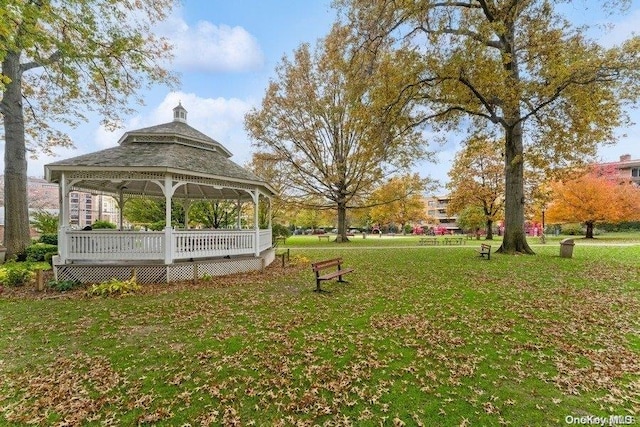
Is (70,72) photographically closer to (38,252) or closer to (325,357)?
(38,252)

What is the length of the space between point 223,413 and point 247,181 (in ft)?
33.9

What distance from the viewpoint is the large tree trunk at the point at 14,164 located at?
43.1 ft

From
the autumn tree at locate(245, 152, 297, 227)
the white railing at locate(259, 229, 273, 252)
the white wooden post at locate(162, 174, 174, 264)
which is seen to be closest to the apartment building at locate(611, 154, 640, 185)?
the autumn tree at locate(245, 152, 297, 227)

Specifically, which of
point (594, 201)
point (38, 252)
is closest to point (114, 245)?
point (38, 252)

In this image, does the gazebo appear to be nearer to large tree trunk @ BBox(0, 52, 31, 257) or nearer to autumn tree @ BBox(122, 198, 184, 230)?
large tree trunk @ BBox(0, 52, 31, 257)

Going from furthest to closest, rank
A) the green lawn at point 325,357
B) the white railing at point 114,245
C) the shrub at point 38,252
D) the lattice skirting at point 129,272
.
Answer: the shrub at point 38,252
the white railing at point 114,245
the lattice skirting at point 129,272
the green lawn at point 325,357

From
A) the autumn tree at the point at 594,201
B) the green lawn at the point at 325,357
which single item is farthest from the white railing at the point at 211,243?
the autumn tree at the point at 594,201

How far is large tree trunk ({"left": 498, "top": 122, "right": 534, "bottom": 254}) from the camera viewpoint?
52.1 feet

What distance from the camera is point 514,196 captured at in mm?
15953

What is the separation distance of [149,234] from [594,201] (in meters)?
38.5

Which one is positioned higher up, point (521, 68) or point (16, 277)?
point (521, 68)
